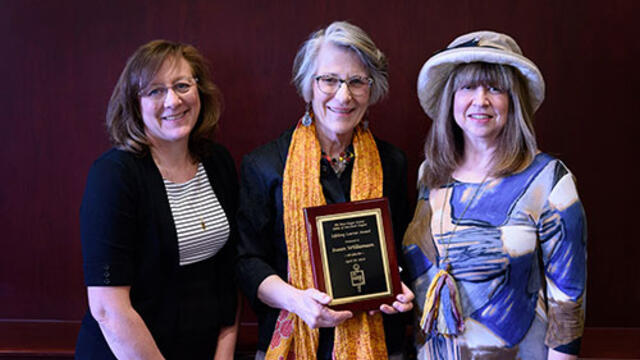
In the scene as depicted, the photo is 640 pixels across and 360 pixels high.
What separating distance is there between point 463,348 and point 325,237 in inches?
25.5

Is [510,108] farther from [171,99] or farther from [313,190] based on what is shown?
[171,99]

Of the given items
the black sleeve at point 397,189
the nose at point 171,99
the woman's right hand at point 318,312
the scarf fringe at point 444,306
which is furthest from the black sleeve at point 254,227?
the scarf fringe at point 444,306

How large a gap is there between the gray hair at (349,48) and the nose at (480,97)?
1.19 ft

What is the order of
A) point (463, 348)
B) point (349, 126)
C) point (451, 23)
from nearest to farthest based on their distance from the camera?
point (463, 348) < point (349, 126) < point (451, 23)

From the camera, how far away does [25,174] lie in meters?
2.64

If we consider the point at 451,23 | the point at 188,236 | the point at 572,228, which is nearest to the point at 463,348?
the point at 572,228

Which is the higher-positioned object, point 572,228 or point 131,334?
point 572,228

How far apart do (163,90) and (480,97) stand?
3.83 feet

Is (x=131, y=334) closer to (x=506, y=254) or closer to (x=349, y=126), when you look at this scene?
(x=349, y=126)

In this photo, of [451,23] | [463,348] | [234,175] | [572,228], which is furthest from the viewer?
[451,23]

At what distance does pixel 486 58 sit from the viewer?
1.79 metres

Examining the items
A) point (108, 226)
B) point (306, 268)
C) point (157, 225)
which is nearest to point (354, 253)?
point (306, 268)

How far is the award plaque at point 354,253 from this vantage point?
178cm

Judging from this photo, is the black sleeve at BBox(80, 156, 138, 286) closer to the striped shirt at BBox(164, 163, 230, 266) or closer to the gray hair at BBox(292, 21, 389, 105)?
the striped shirt at BBox(164, 163, 230, 266)
